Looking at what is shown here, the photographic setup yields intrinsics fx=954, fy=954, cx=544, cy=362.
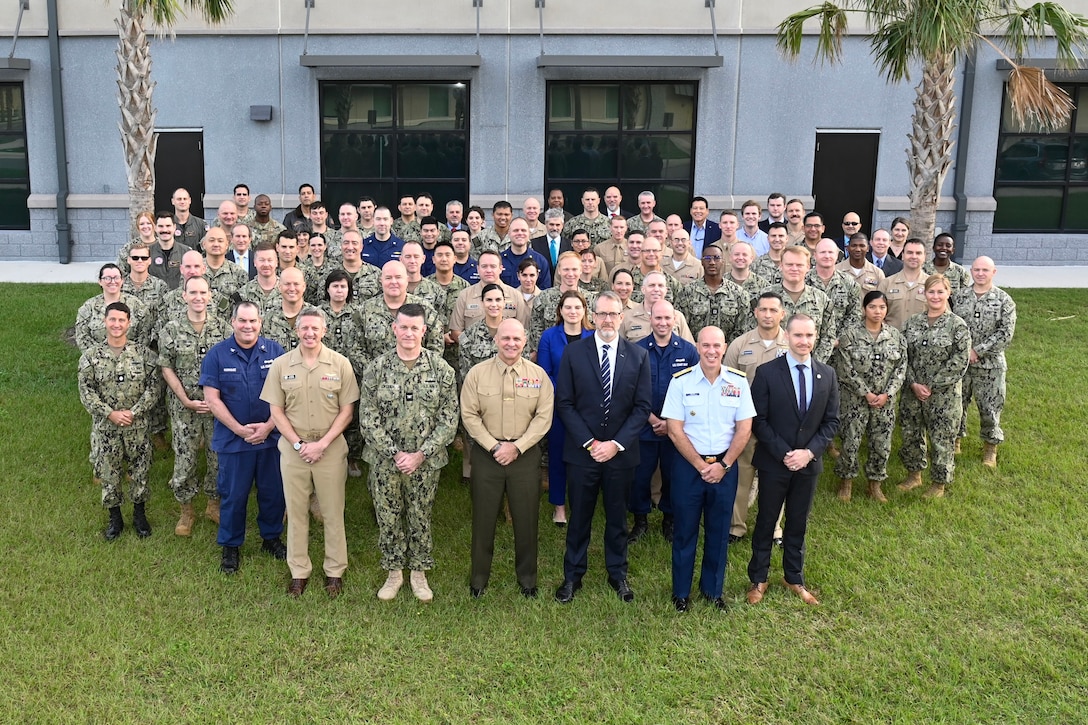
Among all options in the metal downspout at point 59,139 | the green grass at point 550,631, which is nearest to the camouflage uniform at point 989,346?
the green grass at point 550,631

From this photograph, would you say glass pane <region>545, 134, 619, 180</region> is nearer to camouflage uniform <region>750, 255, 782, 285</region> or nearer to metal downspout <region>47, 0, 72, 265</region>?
camouflage uniform <region>750, 255, 782, 285</region>

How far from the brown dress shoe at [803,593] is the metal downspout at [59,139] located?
16.1 metres

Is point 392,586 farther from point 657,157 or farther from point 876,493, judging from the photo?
point 657,157

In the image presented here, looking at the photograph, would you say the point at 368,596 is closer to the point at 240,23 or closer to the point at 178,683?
the point at 178,683

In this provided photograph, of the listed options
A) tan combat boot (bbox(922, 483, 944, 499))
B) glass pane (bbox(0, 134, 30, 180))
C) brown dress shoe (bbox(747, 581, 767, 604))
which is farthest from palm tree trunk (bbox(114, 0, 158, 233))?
tan combat boot (bbox(922, 483, 944, 499))

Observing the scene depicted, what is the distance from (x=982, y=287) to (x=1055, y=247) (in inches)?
435

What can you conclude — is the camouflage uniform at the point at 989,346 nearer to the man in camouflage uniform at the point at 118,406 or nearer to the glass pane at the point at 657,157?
the man in camouflage uniform at the point at 118,406

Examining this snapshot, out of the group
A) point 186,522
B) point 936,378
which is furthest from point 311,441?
point 936,378

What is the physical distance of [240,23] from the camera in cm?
1728

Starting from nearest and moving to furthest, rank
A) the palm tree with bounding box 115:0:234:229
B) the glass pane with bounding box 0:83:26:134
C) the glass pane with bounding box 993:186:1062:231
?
the palm tree with bounding box 115:0:234:229, the glass pane with bounding box 0:83:26:134, the glass pane with bounding box 993:186:1062:231

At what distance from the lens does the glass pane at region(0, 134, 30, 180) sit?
18.3m

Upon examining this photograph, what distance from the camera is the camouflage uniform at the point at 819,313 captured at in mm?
8227

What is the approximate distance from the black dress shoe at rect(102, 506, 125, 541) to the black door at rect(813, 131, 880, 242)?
1397 cm

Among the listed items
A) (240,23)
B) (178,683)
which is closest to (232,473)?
(178,683)
